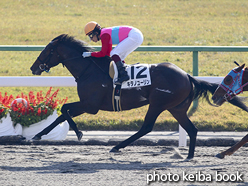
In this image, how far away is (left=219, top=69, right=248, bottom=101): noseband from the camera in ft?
17.3

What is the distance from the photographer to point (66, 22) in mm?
18578

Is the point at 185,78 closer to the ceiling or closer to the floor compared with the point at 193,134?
closer to the ceiling

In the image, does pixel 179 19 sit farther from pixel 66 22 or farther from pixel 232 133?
pixel 232 133

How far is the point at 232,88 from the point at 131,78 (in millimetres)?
1404

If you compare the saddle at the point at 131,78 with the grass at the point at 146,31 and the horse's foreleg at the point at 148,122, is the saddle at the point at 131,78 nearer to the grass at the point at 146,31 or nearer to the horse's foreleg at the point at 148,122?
the horse's foreleg at the point at 148,122

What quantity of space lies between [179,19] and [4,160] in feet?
50.9

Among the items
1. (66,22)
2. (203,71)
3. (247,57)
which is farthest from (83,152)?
(66,22)

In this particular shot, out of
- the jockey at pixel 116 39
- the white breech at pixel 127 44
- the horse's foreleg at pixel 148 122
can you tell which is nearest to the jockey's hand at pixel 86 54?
the jockey at pixel 116 39

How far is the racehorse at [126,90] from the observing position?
5.52 m

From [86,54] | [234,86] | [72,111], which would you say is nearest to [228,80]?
[234,86]

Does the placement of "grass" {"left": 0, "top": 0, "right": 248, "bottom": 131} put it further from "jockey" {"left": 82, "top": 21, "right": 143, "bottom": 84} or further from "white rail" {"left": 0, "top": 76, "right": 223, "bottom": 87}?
"jockey" {"left": 82, "top": 21, "right": 143, "bottom": 84}

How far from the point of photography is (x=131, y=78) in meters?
5.57

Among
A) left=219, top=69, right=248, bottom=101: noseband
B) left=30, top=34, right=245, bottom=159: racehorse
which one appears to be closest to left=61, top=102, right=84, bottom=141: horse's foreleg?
left=30, top=34, right=245, bottom=159: racehorse

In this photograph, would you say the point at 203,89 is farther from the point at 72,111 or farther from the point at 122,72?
the point at 72,111
